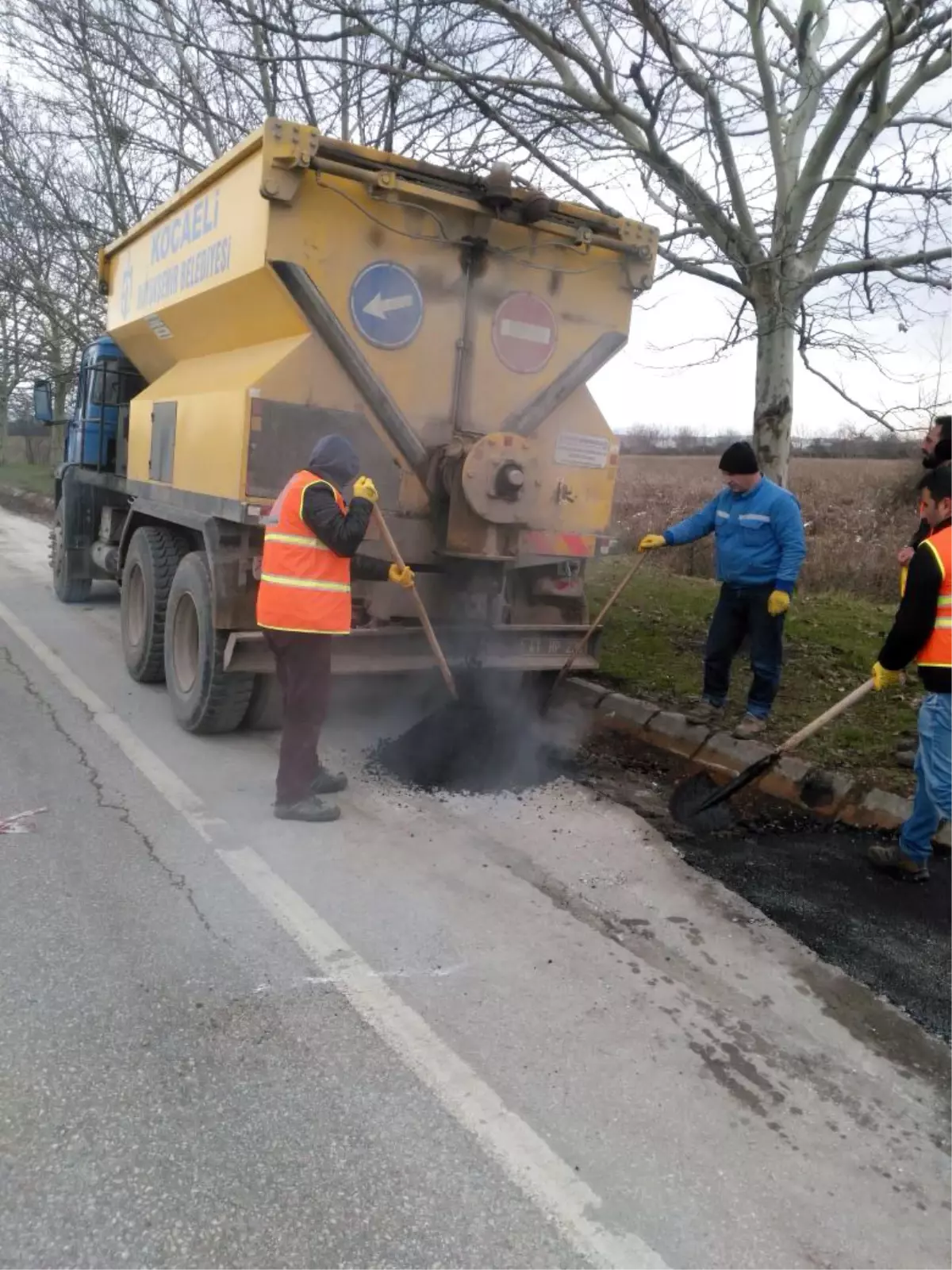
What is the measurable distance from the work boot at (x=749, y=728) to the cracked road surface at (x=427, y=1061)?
1.41m

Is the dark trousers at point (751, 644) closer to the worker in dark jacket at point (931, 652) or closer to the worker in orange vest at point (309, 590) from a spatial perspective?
the worker in dark jacket at point (931, 652)

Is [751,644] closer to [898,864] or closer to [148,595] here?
[898,864]

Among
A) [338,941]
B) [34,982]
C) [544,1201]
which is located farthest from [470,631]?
[544,1201]

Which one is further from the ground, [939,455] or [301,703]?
[939,455]

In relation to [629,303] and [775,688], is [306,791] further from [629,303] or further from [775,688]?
[629,303]

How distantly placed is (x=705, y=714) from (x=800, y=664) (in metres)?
1.56

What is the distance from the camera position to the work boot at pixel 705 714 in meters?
5.91

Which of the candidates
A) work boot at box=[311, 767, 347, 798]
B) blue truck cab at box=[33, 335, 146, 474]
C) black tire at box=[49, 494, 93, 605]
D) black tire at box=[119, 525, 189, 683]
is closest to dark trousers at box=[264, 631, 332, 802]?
work boot at box=[311, 767, 347, 798]

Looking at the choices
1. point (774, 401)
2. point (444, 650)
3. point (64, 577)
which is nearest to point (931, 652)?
point (444, 650)

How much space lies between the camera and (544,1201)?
89.4 inches

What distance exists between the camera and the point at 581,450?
19.5 feet

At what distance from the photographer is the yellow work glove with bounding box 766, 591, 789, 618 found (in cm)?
567

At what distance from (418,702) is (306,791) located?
6.66 ft

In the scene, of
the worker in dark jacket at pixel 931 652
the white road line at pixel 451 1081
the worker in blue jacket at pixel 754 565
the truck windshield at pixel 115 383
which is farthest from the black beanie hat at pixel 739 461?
the truck windshield at pixel 115 383
